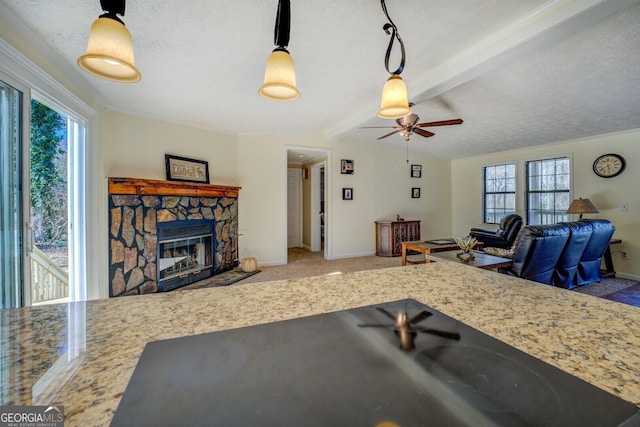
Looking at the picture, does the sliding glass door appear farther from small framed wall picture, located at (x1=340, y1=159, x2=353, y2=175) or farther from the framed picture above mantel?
small framed wall picture, located at (x1=340, y1=159, x2=353, y2=175)

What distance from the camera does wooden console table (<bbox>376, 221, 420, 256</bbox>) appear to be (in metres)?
5.69

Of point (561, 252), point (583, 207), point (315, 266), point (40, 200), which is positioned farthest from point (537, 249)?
point (40, 200)

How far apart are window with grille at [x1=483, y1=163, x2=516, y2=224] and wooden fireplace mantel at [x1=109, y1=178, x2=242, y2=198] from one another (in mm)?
5805

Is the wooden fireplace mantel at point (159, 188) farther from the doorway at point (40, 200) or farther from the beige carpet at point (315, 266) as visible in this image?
the beige carpet at point (315, 266)

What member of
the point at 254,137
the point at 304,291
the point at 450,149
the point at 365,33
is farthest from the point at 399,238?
the point at 304,291

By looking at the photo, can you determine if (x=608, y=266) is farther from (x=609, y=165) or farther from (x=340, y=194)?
(x=340, y=194)

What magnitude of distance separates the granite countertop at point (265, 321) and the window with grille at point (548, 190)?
539 centimetres

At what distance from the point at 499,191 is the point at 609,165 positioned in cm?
185

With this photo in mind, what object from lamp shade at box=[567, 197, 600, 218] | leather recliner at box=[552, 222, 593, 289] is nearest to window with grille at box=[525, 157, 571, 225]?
lamp shade at box=[567, 197, 600, 218]

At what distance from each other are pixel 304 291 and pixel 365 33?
2.07 metres

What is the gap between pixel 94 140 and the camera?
2.85 metres

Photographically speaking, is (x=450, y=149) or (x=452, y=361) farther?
(x=450, y=149)

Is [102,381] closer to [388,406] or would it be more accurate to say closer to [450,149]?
[388,406]

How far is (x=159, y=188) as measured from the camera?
10.8ft
